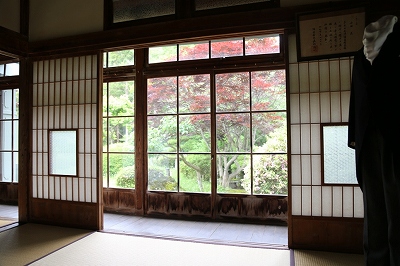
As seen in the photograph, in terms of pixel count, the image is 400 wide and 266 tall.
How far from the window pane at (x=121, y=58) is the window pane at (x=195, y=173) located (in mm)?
1681

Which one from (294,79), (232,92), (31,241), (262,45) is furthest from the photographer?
(232,92)

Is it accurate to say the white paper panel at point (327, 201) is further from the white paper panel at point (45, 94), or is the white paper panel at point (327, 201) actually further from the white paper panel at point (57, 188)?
the white paper panel at point (45, 94)

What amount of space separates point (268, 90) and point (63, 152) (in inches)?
110

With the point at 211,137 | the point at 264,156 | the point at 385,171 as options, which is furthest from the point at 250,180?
the point at 385,171

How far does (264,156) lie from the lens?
3.80 metres

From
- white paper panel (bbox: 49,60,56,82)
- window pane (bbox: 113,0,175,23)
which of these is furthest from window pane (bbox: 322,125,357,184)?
white paper panel (bbox: 49,60,56,82)

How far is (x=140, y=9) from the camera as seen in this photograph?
3.31 m

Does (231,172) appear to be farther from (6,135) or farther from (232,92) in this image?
(6,135)

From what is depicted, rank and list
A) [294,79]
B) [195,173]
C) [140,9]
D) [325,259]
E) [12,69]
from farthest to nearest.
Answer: [12,69] < [195,173] < [140,9] < [294,79] < [325,259]

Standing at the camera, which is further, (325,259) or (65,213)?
(65,213)

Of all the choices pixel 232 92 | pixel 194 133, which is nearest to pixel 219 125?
pixel 194 133

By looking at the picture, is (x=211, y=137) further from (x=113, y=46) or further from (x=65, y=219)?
(x=65, y=219)

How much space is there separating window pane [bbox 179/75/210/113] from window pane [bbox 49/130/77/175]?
1.51m

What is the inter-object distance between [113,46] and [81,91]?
2.33 ft
